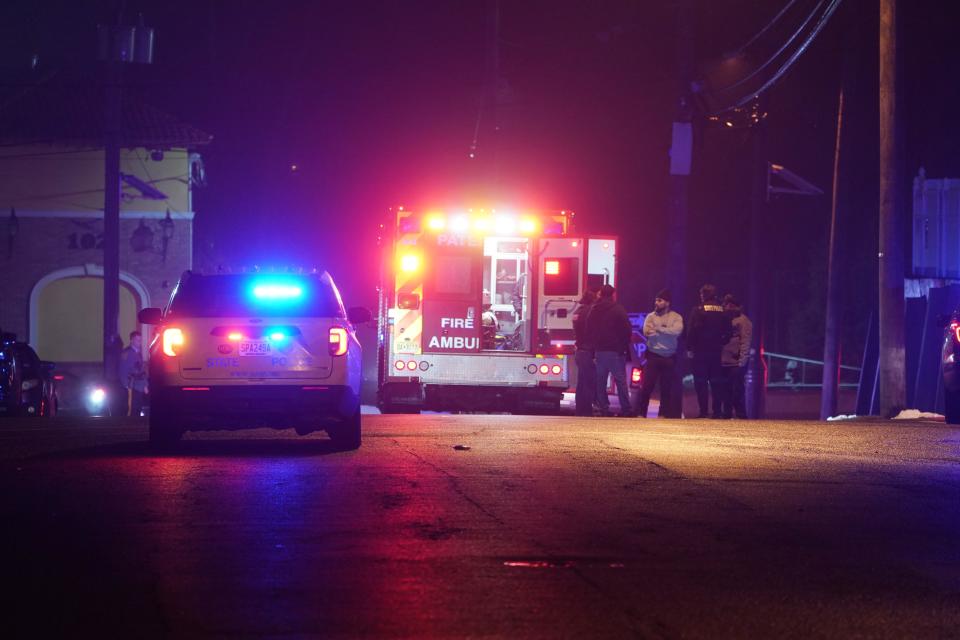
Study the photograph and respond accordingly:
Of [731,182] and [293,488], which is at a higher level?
[731,182]

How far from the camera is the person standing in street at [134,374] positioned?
2583 centimetres

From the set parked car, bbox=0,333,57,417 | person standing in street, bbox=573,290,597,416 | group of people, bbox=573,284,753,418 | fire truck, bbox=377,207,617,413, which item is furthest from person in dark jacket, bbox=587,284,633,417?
parked car, bbox=0,333,57,417

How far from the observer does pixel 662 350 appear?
1994 cm

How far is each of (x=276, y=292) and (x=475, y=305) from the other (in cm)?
769

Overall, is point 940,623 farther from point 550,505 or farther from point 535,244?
point 535,244

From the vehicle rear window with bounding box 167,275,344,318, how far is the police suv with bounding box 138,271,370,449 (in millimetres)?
16

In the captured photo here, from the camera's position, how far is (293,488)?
994cm

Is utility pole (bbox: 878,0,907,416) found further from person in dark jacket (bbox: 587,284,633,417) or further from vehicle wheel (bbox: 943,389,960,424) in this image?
person in dark jacket (bbox: 587,284,633,417)

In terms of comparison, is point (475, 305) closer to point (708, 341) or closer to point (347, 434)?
point (708, 341)

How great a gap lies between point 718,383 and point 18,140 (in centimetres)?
2098

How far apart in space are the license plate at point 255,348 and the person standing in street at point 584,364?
794 centimetres

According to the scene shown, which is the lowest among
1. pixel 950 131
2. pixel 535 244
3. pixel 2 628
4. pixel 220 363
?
pixel 2 628

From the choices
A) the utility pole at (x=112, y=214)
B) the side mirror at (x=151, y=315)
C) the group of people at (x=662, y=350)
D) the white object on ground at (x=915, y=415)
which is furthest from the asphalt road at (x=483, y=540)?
the utility pole at (x=112, y=214)

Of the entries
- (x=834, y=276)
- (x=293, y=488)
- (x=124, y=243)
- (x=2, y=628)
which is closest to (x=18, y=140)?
(x=124, y=243)
